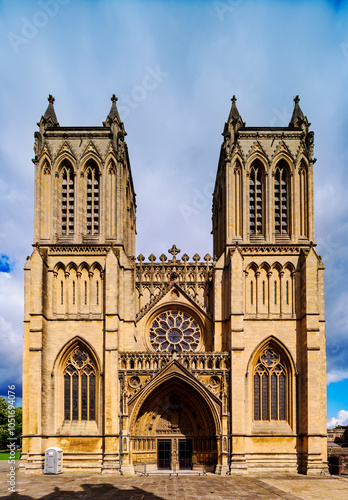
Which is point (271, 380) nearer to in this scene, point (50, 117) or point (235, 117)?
point (235, 117)

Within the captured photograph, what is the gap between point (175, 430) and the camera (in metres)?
30.3

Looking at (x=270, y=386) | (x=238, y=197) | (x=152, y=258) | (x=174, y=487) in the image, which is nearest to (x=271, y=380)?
(x=270, y=386)

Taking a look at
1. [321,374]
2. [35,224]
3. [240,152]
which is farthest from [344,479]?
[35,224]

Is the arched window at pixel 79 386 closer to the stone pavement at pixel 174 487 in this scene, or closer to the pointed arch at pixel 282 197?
the stone pavement at pixel 174 487

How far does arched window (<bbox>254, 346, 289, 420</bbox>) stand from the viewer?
2981 centimetres

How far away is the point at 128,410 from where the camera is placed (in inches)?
1141

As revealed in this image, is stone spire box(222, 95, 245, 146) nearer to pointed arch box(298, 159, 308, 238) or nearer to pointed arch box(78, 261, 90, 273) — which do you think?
pointed arch box(298, 159, 308, 238)

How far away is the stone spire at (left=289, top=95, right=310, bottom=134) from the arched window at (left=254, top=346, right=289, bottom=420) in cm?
1538

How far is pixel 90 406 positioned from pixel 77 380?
1.74 m

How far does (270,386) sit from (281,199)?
1210 centimetres

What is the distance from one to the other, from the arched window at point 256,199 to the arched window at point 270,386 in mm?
7919

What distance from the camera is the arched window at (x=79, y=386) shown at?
29641 millimetres

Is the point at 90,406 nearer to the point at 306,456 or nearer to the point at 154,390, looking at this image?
the point at 154,390

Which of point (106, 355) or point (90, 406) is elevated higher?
point (106, 355)
